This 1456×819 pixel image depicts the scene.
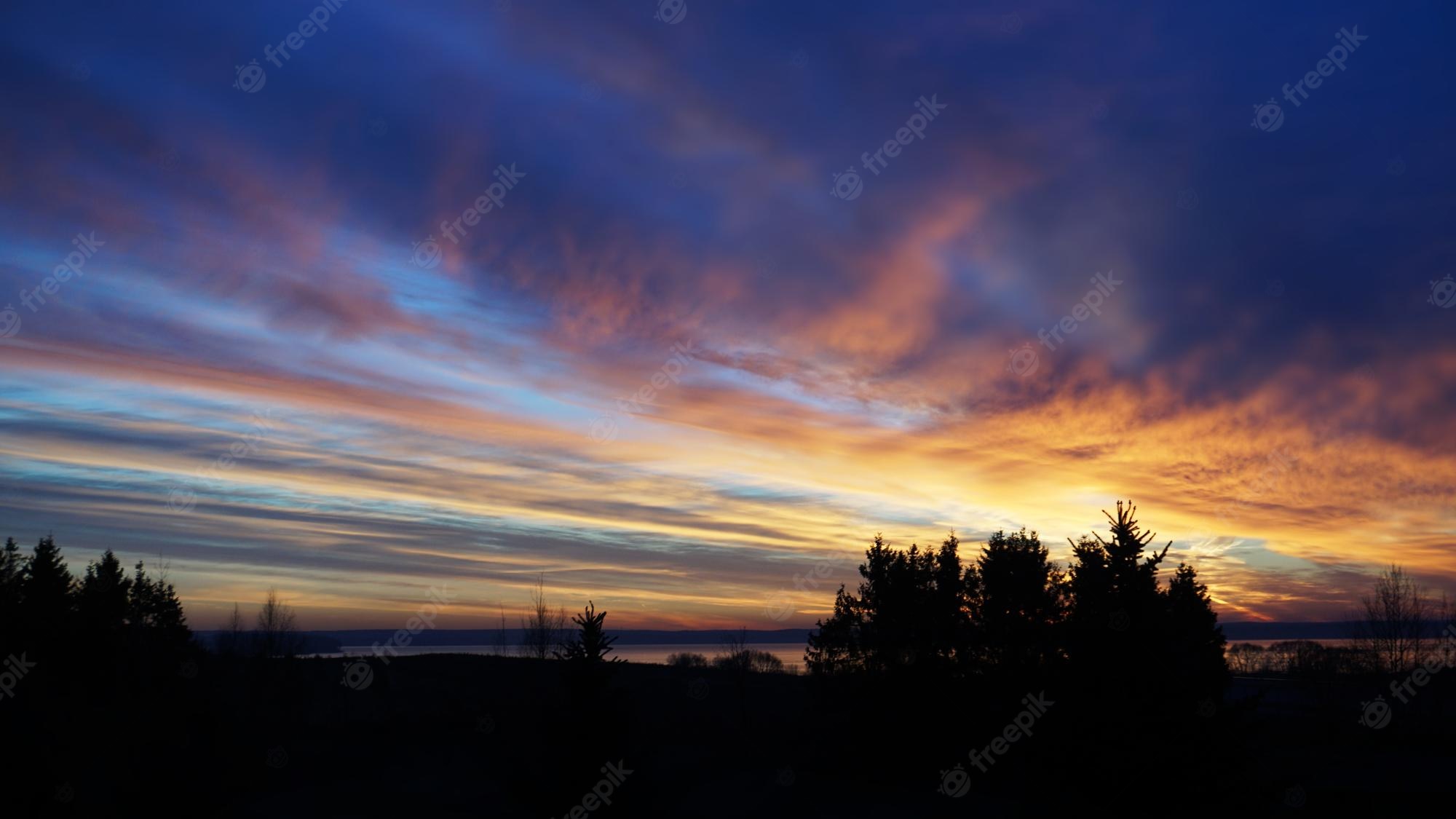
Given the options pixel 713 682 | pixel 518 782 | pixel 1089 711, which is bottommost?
pixel 713 682

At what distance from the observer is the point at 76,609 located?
72.2m

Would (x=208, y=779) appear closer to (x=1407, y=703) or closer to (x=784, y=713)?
(x=784, y=713)

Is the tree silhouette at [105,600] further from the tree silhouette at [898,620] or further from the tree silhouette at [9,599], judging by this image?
the tree silhouette at [898,620]

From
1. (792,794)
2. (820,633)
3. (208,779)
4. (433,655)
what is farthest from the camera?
(433,655)

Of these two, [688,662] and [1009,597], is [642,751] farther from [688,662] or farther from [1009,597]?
[688,662]

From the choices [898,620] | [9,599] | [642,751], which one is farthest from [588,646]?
[9,599]

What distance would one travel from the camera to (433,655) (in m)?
142

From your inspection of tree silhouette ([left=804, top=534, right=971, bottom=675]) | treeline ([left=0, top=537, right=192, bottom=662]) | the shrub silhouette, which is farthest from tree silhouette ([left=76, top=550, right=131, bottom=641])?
the shrub silhouette

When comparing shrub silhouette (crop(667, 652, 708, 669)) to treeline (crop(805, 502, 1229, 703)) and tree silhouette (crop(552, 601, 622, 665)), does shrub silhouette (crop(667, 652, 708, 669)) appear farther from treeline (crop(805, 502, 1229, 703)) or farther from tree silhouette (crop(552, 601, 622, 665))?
tree silhouette (crop(552, 601, 622, 665))

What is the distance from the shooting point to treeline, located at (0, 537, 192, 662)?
188ft

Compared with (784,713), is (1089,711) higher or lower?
higher

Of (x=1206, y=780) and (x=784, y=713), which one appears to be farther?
(x=784, y=713)

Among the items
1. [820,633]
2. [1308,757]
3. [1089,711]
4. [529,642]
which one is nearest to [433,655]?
[529,642]

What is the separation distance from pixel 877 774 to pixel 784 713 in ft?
132
